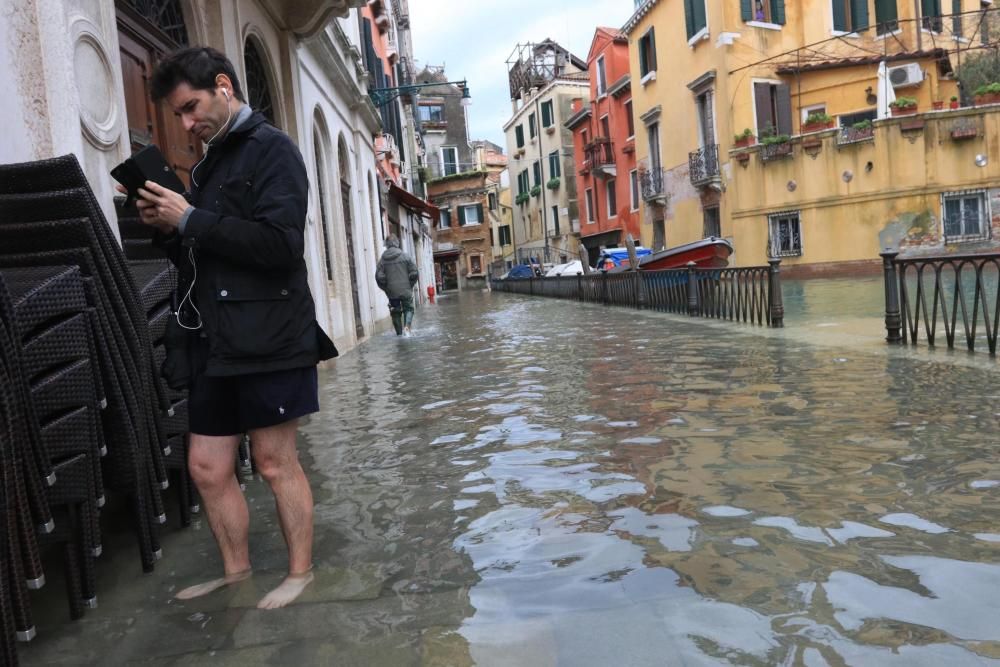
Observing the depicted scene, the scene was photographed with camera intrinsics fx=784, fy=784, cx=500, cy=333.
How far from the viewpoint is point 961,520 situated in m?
2.93

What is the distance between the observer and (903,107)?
2278 centimetres

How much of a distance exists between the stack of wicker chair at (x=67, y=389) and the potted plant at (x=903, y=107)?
24.3m

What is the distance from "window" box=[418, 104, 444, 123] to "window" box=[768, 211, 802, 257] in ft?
137

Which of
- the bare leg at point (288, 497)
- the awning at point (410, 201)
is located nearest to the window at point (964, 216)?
the awning at point (410, 201)

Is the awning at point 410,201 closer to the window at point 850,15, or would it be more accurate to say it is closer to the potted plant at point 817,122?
the potted plant at point 817,122

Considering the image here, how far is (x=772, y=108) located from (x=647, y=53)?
752 centimetres

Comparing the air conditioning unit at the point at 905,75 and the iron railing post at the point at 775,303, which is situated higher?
the air conditioning unit at the point at 905,75

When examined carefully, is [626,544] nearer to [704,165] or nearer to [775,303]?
[775,303]

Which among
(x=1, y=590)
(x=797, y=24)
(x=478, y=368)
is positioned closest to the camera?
(x=1, y=590)

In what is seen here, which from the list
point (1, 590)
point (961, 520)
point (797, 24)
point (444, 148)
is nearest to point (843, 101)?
point (797, 24)

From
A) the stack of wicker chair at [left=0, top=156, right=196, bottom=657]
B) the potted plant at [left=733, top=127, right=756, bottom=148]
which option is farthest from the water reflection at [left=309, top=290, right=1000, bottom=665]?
the potted plant at [left=733, top=127, right=756, bottom=148]

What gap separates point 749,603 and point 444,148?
6297cm

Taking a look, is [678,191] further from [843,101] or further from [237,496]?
[237,496]

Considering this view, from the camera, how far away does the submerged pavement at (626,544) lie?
223 centimetres
